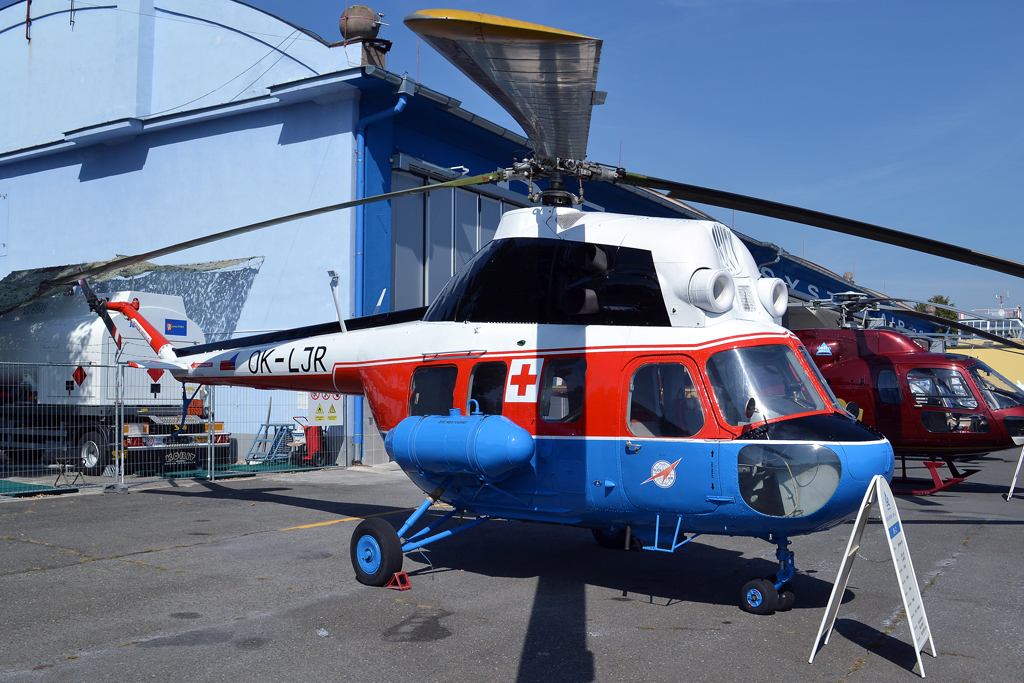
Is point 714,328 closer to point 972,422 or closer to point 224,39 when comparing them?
point 972,422

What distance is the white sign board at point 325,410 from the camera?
53.1 ft

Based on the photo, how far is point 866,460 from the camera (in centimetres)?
582

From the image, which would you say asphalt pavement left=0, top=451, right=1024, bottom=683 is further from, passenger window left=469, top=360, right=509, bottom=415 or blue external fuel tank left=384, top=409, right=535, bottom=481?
passenger window left=469, top=360, right=509, bottom=415

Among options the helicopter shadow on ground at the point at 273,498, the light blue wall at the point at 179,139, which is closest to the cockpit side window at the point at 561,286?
the helicopter shadow on ground at the point at 273,498

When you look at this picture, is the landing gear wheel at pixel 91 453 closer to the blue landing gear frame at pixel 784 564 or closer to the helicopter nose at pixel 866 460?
the blue landing gear frame at pixel 784 564

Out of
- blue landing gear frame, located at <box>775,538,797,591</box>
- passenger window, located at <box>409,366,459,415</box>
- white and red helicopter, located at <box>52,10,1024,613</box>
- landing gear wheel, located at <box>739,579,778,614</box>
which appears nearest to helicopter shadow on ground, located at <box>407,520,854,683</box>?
landing gear wheel, located at <box>739,579,778,614</box>

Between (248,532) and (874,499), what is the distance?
285 inches

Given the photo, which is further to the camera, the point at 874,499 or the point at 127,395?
the point at 127,395

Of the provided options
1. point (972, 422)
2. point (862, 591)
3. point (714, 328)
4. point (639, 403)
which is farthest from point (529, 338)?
point (972, 422)

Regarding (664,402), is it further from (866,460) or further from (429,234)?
(429,234)

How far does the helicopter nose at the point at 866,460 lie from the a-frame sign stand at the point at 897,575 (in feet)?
0.44

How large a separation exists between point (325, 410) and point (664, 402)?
1102 centimetres

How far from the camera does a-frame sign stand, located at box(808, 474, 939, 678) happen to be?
204 inches

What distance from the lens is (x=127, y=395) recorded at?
49.7 ft
